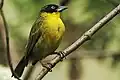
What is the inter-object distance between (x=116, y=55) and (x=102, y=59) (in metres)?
0.67

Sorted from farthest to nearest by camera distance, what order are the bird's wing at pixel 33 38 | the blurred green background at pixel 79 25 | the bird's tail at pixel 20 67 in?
1. the blurred green background at pixel 79 25
2. the bird's wing at pixel 33 38
3. the bird's tail at pixel 20 67

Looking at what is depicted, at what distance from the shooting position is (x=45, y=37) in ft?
12.8

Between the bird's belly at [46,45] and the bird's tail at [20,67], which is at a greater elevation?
the bird's belly at [46,45]

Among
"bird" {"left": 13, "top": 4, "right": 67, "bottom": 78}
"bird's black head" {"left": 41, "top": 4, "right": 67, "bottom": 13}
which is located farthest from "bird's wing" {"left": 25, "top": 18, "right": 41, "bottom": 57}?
"bird's black head" {"left": 41, "top": 4, "right": 67, "bottom": 13}

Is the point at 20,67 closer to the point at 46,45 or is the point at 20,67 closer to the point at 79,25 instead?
the point at 46,45

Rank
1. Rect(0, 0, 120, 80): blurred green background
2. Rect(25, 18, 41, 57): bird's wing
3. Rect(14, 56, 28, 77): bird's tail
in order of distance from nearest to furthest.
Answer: Rect(14, 56, 28, 77): bird's tail → Rect(25, 18, 41, 57): bird's wing → Rect(0, 0, 120, 80): blurred green background

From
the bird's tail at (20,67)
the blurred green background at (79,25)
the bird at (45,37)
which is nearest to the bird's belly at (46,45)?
the bird at (45,37)

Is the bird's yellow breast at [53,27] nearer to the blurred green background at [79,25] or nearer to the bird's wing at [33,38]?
the bird's wing at [33,38]

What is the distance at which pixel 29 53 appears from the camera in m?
3.84

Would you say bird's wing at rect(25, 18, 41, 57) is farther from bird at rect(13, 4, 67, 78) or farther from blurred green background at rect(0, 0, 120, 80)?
blurred green background at rect(0, 0, 120, 80)

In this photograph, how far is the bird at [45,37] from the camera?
3793mm

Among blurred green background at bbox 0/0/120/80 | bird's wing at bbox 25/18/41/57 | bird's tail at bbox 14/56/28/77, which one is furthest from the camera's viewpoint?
blurred green background at bbox 0/0/120/80

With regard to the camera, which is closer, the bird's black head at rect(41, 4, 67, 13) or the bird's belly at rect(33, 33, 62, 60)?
the bird's belly at rect(33, 33, 62, 60)

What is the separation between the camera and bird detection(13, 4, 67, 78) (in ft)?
12.4
